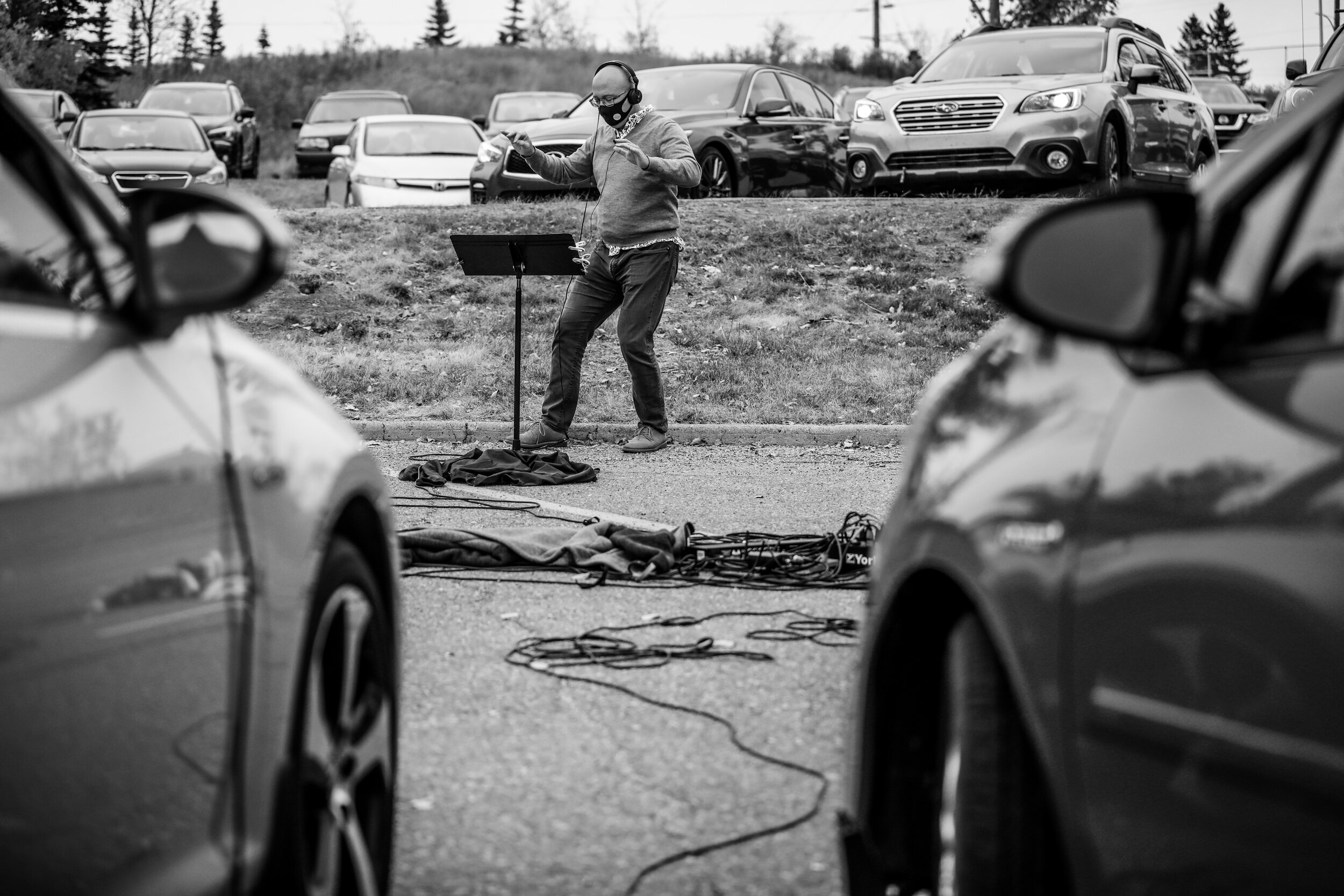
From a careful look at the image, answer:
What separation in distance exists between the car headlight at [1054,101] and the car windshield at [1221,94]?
83.6 ft

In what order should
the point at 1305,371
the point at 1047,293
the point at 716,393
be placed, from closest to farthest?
1. the point at 1305,371
2. the point at 1047,293
3. the point at 716,393

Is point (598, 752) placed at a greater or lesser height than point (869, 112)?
lesser

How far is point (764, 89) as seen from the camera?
18.4 metres

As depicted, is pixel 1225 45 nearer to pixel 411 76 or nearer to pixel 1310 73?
pixel 411 76

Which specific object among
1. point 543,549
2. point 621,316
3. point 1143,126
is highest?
point 1143,126

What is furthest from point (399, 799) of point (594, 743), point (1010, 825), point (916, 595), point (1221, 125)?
point (1221, 125)

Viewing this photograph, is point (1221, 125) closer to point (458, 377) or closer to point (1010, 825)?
point (458, 377)

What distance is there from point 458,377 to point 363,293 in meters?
2.35

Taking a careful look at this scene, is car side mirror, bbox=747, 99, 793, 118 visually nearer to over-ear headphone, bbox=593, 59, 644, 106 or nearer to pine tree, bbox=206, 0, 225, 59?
over-ear headphone, bbox=593, 59, 644, 106

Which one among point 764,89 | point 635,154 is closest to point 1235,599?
point 635,154

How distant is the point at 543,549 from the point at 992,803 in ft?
15.8

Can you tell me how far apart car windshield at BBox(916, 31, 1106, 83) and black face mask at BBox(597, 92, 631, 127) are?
6792 mm

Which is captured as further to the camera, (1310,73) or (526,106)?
(526,106)

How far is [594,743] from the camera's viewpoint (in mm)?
4523
